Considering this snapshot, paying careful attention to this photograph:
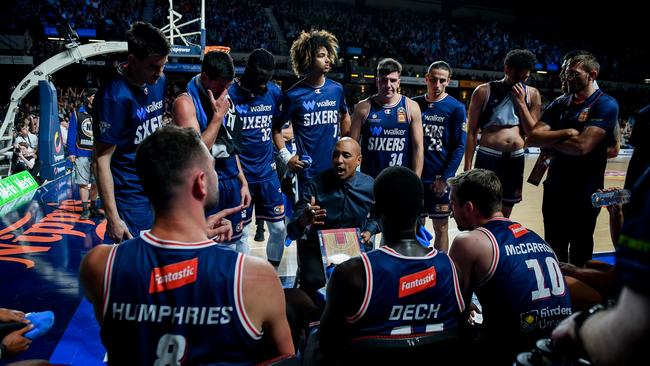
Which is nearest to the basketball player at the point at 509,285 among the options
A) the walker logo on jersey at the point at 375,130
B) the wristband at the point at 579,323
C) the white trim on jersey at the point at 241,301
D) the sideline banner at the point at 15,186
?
the wristband at the point at 579,323

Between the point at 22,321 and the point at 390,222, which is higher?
the point at 390,222

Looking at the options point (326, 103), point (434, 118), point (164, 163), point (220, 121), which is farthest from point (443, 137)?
point (164, 163)

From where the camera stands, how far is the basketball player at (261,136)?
4.09 metres

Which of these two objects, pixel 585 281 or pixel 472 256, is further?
pixel 585 281

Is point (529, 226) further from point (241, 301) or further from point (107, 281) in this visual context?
point (107, 281)

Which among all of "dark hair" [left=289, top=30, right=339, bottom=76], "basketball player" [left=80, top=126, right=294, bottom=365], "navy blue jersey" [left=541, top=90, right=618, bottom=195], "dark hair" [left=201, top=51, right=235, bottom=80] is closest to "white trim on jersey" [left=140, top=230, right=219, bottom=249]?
"basketball player" [left=80, top=126, right=294, bottom=365]

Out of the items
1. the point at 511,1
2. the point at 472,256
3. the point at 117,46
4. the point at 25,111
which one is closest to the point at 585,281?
the point at 472,256

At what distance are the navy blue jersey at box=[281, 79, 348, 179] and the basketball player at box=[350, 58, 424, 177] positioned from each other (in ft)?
0.96

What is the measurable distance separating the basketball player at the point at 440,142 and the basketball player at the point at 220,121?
6.69 feet

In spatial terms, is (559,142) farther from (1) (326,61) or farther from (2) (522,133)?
(1) (326,61)

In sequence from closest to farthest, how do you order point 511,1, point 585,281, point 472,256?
point 472,256, point 585,281, point 511,1

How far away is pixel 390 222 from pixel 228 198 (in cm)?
203

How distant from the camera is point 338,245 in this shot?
9.91 ft

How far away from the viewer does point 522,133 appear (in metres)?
4.59
